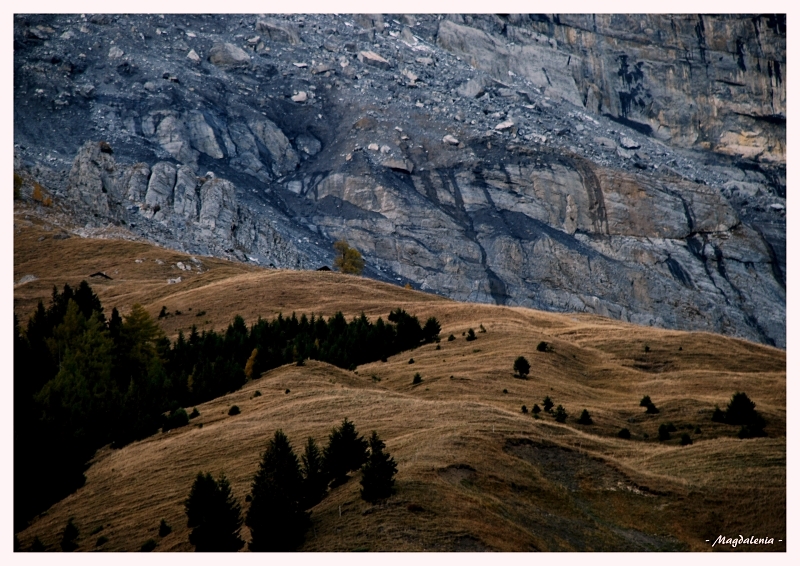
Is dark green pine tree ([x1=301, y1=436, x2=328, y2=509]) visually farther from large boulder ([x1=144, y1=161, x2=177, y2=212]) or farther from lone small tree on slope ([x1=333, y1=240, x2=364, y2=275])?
large boulder ([x1=144, y1=161, x2=177, y2=212])

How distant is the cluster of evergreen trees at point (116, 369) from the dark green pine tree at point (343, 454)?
567 inches

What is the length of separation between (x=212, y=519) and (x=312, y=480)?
468 cm

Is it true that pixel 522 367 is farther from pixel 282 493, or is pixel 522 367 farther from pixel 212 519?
pixel 212 519

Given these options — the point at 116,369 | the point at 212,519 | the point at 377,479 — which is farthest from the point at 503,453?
the point at 116,369

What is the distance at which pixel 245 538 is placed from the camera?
103 feet

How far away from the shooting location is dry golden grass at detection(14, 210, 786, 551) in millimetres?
31812

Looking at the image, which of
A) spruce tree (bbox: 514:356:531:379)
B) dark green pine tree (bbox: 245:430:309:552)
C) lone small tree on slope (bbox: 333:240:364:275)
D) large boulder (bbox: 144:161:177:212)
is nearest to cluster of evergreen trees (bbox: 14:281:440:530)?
spruce tree (bbox: 514:356:531:379)

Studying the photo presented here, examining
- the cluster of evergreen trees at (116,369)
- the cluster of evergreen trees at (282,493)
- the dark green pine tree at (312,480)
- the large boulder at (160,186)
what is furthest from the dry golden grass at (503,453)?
the large boulder at (160,186)

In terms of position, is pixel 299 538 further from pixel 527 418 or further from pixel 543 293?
pixel 543 293

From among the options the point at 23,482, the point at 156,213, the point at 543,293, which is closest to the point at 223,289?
the point at 23,482

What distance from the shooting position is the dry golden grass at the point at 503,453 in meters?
31.8

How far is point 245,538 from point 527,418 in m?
18.5

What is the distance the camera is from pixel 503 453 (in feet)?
123

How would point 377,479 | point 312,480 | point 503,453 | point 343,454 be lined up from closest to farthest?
1. point 377,479
2. point 312,480
3. point 343,454
4. point 503,453
